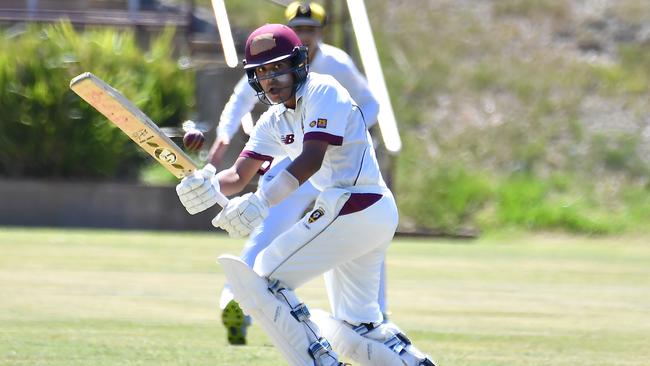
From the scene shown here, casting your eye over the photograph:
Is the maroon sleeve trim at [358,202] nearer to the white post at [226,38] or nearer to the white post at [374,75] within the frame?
the white post at [226,38]

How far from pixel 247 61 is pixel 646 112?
18159 mm

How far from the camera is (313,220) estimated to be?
5863mm

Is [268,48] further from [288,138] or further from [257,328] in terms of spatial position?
[257,328]

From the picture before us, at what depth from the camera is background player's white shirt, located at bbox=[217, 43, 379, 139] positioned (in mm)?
8227

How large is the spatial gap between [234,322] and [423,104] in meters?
16.2

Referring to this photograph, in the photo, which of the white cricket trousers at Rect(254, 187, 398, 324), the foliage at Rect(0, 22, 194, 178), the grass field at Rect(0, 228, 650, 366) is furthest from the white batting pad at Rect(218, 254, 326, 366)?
the foliage at Rect(0, 22, 194, 178)

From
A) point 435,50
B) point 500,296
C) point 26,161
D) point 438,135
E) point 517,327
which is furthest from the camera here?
point 435,50

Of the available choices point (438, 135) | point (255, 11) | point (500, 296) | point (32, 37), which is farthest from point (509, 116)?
point (500, 296)

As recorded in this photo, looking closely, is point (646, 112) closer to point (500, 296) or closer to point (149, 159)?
point (149, 159)

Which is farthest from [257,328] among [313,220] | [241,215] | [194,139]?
[241,215]

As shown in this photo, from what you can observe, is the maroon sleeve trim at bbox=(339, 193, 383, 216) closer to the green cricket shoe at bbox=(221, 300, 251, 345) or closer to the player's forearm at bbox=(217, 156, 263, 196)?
the player's forearm at bbox=(217, 156, 263, 196)

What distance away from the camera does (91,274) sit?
461 inches

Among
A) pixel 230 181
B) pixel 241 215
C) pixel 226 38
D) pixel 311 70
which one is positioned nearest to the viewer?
pixel 241 215

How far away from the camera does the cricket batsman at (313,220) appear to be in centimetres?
569
